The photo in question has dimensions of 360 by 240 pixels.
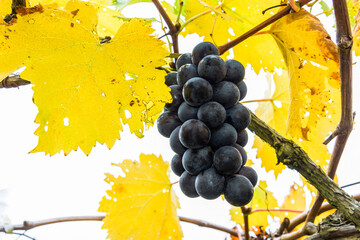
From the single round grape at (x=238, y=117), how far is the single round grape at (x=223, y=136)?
14 millimetres

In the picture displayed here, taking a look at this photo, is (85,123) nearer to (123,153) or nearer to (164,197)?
(164,197)

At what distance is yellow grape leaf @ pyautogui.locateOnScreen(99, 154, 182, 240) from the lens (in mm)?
891

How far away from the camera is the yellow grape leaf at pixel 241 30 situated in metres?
0.84

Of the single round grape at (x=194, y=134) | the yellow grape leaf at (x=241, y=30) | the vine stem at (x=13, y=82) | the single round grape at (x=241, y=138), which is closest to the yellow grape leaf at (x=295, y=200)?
the yellow grape leaf at (x=241, y=30)

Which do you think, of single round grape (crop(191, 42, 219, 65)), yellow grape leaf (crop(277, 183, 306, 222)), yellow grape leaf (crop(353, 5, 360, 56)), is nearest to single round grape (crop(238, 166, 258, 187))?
single round grape (crop(191, 42, 219, 65))

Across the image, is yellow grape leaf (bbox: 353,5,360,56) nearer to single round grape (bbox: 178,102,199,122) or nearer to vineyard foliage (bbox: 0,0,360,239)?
vineyard foliage (bbox: 0,0,360,239)

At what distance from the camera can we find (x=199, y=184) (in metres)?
0.56

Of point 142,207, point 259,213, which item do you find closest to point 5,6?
A: point 142,207

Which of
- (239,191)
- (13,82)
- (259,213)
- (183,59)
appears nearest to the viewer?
(239,191)

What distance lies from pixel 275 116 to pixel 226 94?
46 cm

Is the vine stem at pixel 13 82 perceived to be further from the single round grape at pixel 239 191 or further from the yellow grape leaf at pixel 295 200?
the yellow grape leaf at pixel 295 200

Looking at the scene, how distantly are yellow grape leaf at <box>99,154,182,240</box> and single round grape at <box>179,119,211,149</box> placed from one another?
1.25 ft

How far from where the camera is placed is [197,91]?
558 mm

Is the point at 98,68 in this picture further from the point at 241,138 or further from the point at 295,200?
the point at 295,200
